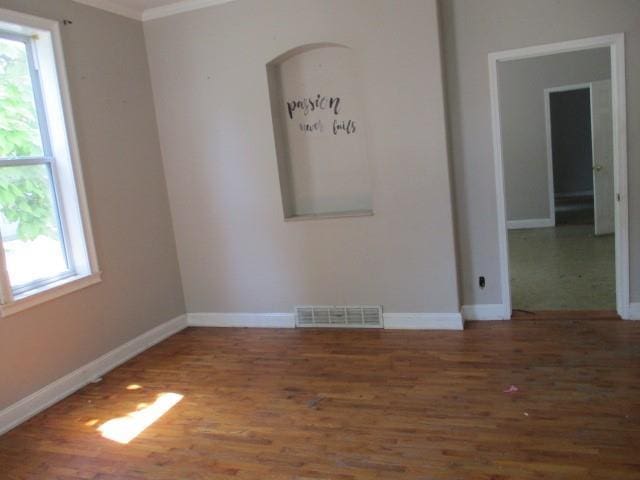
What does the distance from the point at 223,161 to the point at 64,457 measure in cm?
257

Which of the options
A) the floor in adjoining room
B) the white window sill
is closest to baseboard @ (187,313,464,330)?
the floor in adjoining room

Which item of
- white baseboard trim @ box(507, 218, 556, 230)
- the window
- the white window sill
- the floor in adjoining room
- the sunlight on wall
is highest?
the window

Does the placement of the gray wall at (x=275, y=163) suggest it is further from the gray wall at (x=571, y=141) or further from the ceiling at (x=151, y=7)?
the gray wall at (x=571, y=141)

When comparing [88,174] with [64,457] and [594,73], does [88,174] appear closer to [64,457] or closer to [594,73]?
[64,457]

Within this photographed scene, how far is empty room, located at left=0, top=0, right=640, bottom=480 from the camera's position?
2.84 metres

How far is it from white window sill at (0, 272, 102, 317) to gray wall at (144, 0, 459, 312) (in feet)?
3.66

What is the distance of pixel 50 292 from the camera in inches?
137

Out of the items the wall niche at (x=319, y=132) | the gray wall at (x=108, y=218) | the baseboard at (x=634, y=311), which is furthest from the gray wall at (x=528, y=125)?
the gray wall at (x=108, y=218)

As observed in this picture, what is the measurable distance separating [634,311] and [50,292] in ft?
13.8

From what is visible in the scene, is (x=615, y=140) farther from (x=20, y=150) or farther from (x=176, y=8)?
(x=20, y=150)

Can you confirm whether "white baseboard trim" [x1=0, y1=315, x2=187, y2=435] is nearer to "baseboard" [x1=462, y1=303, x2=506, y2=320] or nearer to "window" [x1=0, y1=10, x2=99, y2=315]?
"window" [x1=0, y1=10, x2=99, y2=315]

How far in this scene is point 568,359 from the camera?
341 cm

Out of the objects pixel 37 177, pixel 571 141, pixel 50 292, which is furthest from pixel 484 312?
pixel 571 141

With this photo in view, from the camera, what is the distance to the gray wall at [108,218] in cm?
342
